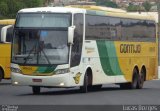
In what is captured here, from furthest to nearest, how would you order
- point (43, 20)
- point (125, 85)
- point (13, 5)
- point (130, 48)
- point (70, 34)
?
point (13, 5) < point (125, 85) < point (130, 48) < point (43, 20) < point (70, 34)

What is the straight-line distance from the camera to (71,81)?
95.1 ft

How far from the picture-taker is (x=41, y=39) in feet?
95.2

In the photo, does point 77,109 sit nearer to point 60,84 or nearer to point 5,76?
point 60,84

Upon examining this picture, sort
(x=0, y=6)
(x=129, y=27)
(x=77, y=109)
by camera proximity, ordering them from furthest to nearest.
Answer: (x=0, y=6)
(x=129, y=27)
(x=77, y=109)

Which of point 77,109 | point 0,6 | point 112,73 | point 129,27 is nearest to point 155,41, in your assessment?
point 129,27

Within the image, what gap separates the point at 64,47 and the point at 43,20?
1346 mm

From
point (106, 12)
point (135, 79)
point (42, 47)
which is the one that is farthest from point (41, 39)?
point (135, 79)

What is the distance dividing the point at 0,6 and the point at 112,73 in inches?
1103

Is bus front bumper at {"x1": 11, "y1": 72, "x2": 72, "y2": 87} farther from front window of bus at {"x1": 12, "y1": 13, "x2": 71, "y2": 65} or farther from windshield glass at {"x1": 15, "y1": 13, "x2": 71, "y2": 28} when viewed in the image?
Result: windshield glass at {"x1": 15, "y1": 13, "x2": 71, "y2": 28}

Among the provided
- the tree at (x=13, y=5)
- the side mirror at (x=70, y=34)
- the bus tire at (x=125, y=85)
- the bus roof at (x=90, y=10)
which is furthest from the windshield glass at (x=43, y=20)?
the tree at (x=13, y=5)

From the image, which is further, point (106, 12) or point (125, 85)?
point (125, 85)

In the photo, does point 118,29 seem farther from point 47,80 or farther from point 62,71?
point 47,80

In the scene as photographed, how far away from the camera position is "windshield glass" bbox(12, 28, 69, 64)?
2877 centimetres

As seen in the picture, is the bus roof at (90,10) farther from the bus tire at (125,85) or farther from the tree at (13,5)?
the tree at (13,5)
